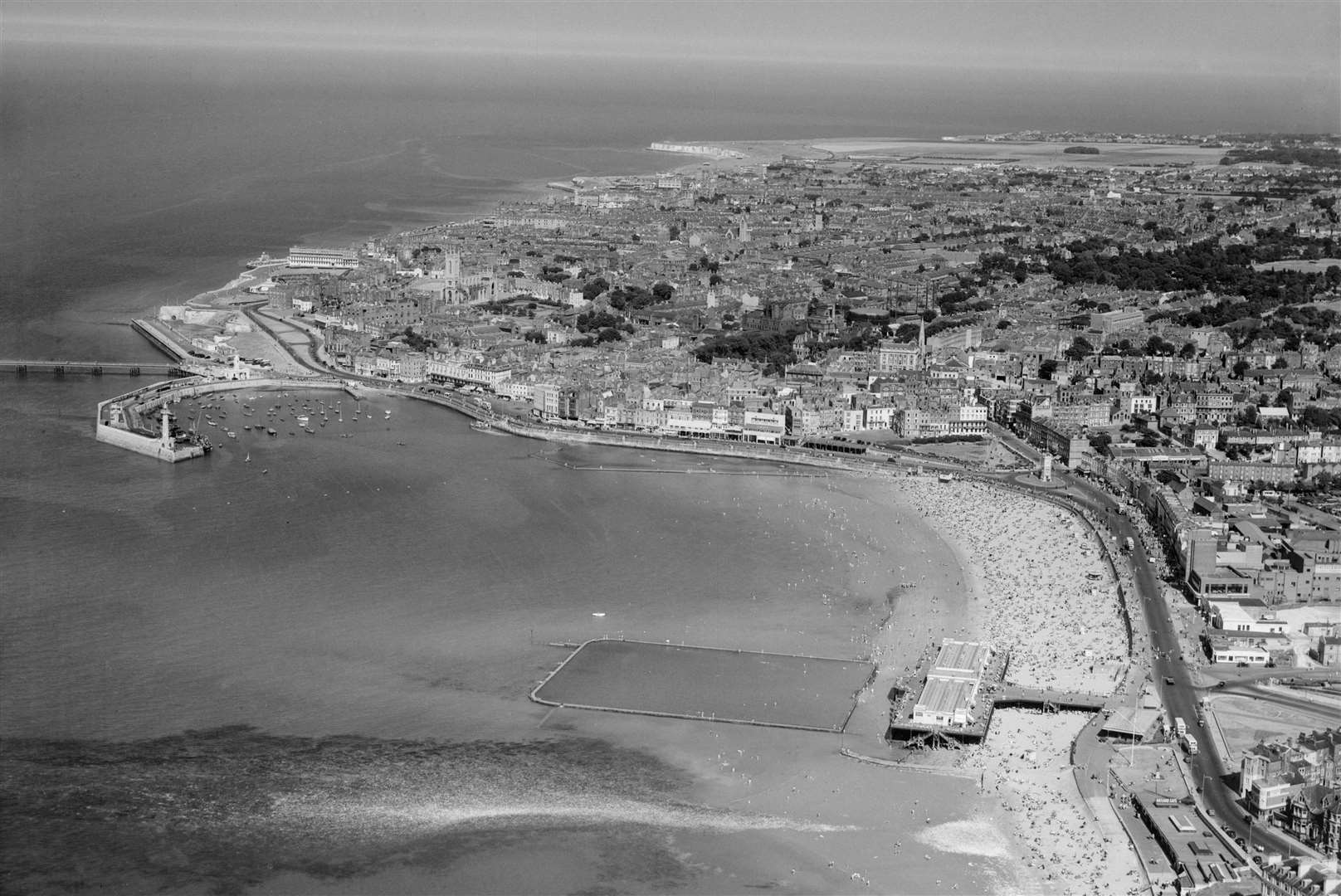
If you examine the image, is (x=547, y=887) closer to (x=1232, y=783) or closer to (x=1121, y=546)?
(x=1232, y=783)

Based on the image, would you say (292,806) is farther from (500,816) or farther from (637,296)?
(637,296)

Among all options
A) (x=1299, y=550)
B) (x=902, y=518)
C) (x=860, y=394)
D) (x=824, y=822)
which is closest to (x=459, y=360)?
(x=860, y=394)

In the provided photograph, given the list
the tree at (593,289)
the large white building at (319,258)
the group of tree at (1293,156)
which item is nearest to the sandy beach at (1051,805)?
the tree at (593,289)

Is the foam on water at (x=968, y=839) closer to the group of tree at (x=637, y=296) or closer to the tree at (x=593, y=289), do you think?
the group of tree at (x=637, y=296)

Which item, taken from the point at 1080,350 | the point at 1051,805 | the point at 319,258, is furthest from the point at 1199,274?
the point at 1051,805

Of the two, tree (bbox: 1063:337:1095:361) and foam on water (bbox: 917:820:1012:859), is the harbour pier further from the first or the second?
foam on water (bbox: 917:820:1012:859)
